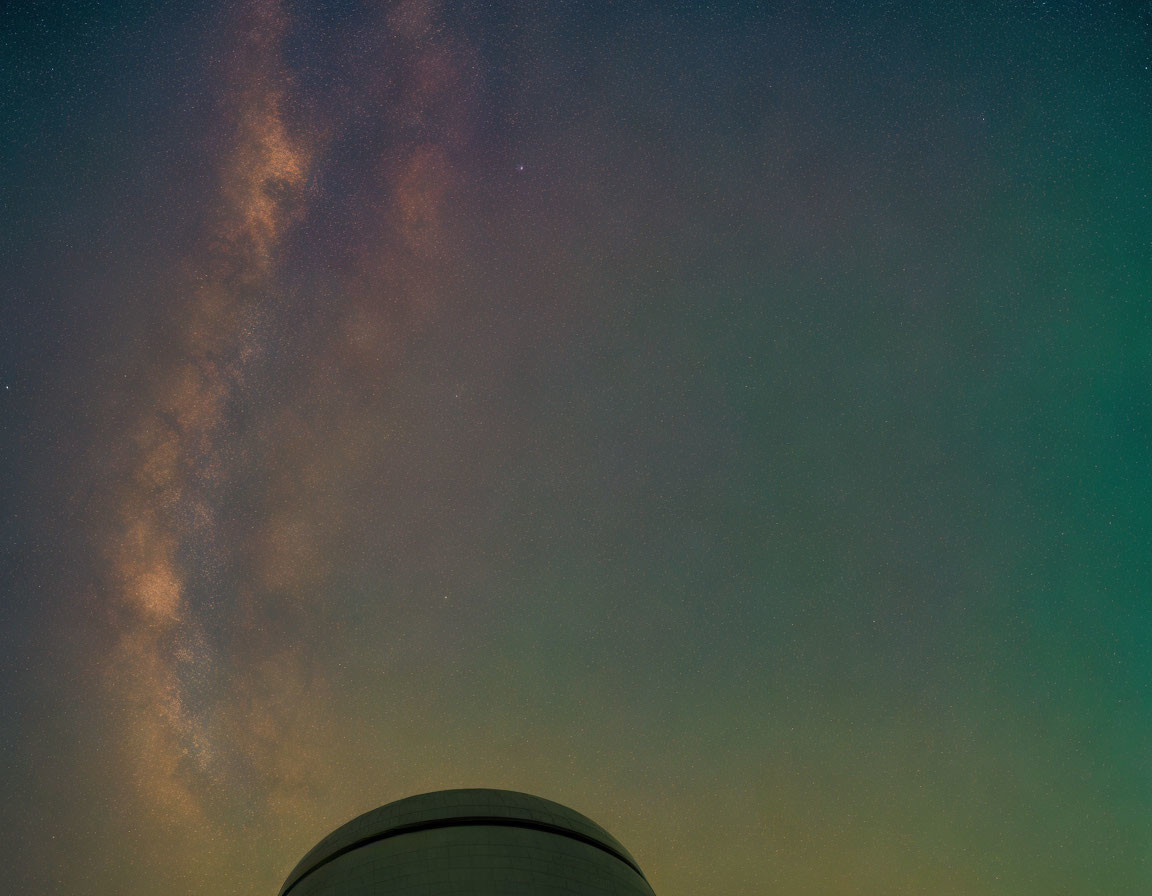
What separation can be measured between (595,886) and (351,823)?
3.47 meters

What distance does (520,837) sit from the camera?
10.0 m

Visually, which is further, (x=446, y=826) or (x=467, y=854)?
(x=446, y=826)

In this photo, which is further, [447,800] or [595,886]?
[447,800]

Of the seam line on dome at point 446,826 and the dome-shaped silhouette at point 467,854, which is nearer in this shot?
the dome-shaped silhouette at point 467,854

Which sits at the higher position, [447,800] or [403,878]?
[447,800]

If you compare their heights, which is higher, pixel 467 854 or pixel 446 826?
pixel 446 826

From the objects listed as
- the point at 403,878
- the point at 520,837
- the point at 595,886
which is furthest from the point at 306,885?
the point at 595,886

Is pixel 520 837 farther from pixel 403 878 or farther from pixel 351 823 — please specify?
pixel 351 823

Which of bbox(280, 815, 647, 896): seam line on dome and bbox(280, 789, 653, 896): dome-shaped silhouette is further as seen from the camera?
bbox(280, 815, 647, 896): seam line on dome

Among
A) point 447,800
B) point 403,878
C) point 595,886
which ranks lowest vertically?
point 595,886

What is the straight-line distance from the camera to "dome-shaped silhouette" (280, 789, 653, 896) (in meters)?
9.28

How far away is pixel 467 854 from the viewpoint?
9547 mm

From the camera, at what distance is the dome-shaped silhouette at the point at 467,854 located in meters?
9.28

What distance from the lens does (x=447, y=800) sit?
10.5 meters
